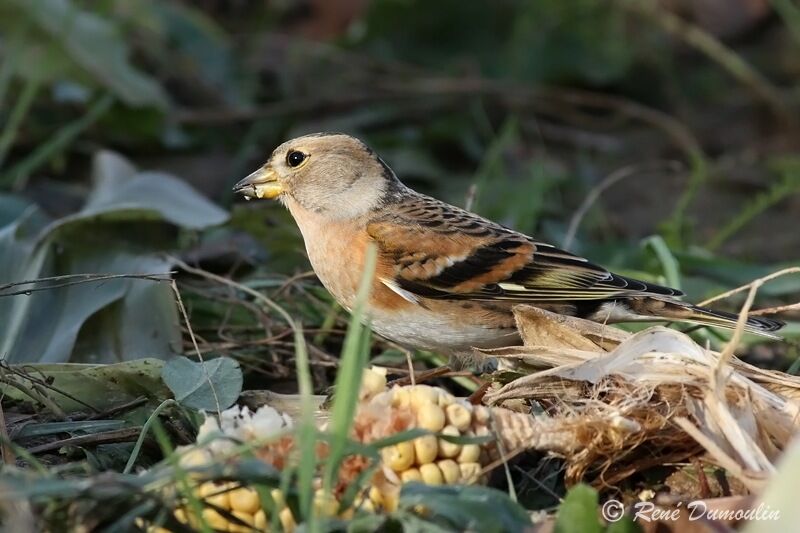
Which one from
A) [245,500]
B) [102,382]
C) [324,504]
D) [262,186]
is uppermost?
[262,186]

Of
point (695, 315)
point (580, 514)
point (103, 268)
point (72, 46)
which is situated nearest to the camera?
point (580, 514)

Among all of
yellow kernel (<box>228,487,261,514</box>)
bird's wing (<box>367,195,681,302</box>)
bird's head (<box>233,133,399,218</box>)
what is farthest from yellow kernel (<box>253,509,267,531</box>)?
bird's head (<box>233,133,399,218</box>)

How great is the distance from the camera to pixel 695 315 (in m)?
3.06

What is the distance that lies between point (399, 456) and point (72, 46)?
3391 millimetres

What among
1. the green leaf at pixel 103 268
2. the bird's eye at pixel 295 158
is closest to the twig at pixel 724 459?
the green leaf at pixel 103 268

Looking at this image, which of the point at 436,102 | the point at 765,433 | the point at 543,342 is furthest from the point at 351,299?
the point at 436,102

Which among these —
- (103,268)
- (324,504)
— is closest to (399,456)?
(324,504)

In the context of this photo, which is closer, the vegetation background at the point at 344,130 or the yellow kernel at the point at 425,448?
the yellow kernel at the point at 425,448

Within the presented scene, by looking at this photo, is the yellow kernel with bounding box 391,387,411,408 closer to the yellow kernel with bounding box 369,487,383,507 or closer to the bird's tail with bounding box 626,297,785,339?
the yellow kernel with bounding box 369,487,383,507

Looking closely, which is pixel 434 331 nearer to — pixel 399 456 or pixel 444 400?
pixel 444 400

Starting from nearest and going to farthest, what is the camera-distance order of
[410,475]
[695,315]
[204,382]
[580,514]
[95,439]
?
[580,514] < [410,475] < [95,439] < [204,382] < [695,315]

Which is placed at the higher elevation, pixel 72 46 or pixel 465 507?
pixel 72 46

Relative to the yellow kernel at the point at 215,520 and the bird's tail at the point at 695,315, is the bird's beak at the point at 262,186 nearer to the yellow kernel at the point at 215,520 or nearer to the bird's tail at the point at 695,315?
the bird's tail at the point at 695,315

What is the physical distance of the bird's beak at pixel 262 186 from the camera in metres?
3.57
